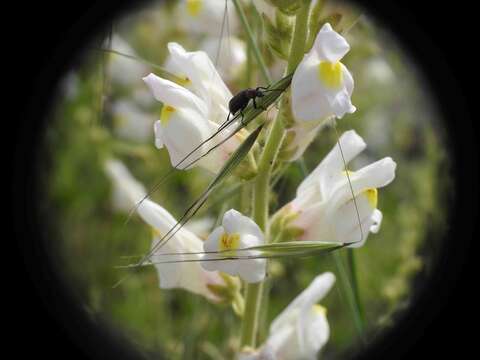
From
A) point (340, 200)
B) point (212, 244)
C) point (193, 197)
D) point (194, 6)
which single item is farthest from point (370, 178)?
point (193, 197)

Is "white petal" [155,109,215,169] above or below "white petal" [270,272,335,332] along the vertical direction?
above

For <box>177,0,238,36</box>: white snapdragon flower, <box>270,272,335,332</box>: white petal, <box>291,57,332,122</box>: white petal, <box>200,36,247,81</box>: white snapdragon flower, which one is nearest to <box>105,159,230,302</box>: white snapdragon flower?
<box>270,272,335,332</box>: white petal

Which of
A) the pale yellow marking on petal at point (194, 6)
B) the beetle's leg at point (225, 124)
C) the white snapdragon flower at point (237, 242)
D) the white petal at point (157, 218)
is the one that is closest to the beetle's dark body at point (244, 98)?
the beetle's leg at point (225, 124)

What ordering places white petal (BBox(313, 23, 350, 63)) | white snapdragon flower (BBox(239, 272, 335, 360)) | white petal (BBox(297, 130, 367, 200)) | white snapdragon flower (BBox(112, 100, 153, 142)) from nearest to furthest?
white petal (BBox(313, 23, 350, 63)), white petal (BBox(297, 130, 367, 200)), white snapdragon flower (BBox(239, 272, 335, 360)), white snapdragon flower (BBox(112, 100, 153, 142))

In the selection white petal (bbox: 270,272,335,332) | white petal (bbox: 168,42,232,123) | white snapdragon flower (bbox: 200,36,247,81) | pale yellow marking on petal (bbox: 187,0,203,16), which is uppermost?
pale yellow marking on petal (bbox: 187,0,203,16)

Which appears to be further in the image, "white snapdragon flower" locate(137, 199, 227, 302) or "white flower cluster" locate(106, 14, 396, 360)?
"white snapdragon flower" locate(137, 199, 227, 302)

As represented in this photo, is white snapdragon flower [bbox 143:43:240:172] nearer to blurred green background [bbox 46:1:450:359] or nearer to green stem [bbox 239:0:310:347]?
green stem [bbox 239:0:310:347]

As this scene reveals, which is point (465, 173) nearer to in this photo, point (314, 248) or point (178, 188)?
point (314, 248)
